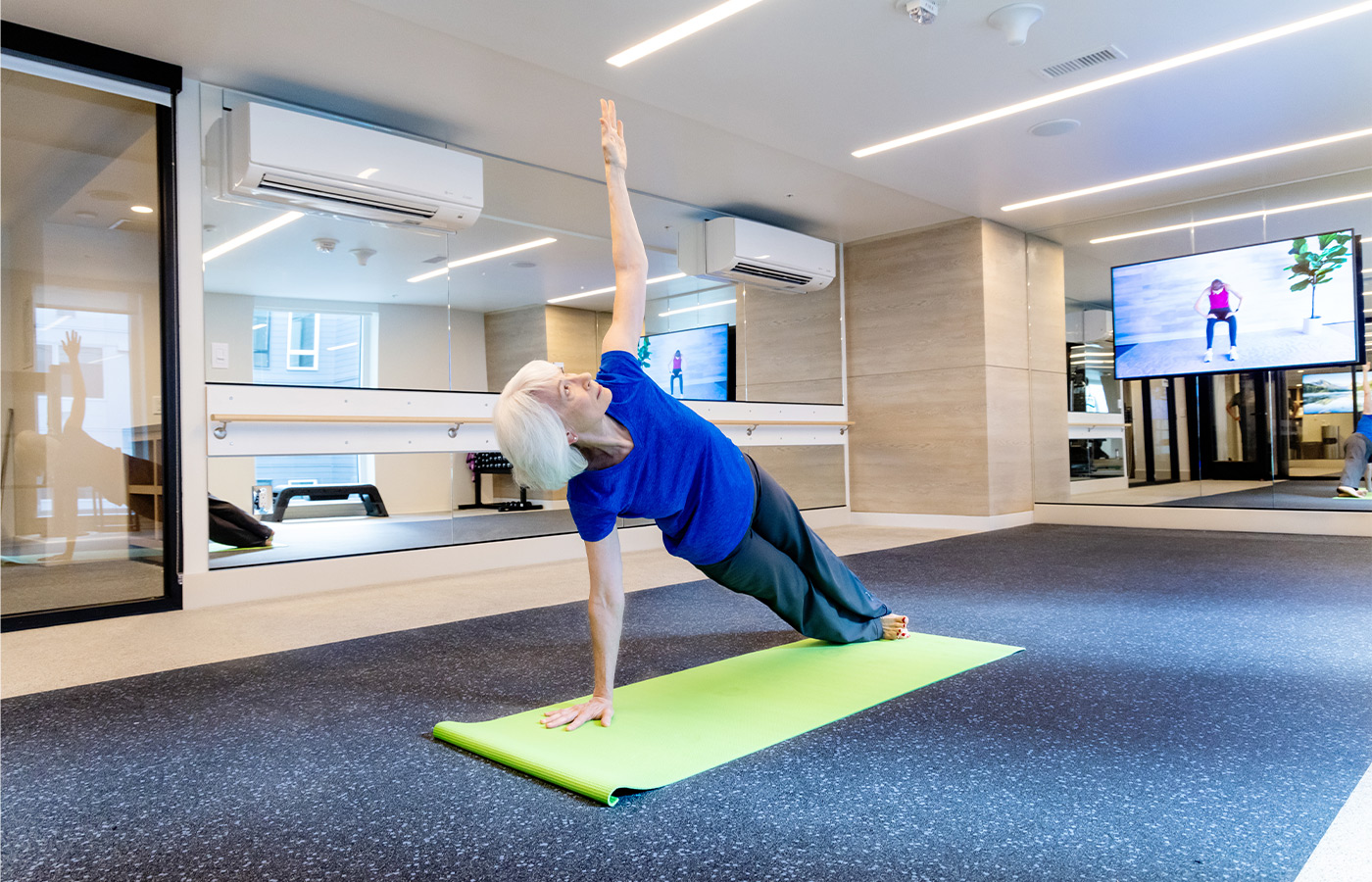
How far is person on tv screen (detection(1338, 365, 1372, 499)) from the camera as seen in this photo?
16.8ft

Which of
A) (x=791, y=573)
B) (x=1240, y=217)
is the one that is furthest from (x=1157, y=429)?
(x=791, y=573)

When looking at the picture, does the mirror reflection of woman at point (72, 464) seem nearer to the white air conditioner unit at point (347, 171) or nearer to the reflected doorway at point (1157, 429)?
the white air conditioner unit at point (347, 171)

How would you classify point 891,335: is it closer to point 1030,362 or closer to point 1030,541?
point 1030,362

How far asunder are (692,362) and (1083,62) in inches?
129

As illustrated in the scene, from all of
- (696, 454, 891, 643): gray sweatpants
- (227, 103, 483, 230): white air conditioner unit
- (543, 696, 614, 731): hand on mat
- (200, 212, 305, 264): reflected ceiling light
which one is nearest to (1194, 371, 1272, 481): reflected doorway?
(696, 454, 891, 643): gray sweatpants

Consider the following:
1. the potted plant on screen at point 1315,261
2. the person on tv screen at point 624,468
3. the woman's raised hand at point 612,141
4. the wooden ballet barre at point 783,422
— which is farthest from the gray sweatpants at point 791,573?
the potted plant on screen at point 1315,261

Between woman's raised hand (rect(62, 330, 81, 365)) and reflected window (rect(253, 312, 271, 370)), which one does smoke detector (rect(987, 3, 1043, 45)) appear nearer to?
reflected window (rect(253, 312, 271, 370))

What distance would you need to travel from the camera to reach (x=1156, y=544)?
16.7ft

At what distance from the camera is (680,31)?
348 cm

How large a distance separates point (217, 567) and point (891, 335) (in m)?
5.20

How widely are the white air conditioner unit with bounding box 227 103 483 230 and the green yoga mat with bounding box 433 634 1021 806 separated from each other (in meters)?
2.86

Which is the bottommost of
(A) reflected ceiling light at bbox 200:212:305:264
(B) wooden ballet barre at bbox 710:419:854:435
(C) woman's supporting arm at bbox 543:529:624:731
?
(C) woman's supporting arm at bbox 543:529:624:731

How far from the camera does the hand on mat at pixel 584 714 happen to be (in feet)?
6.04

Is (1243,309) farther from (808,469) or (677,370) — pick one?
(677,370)
